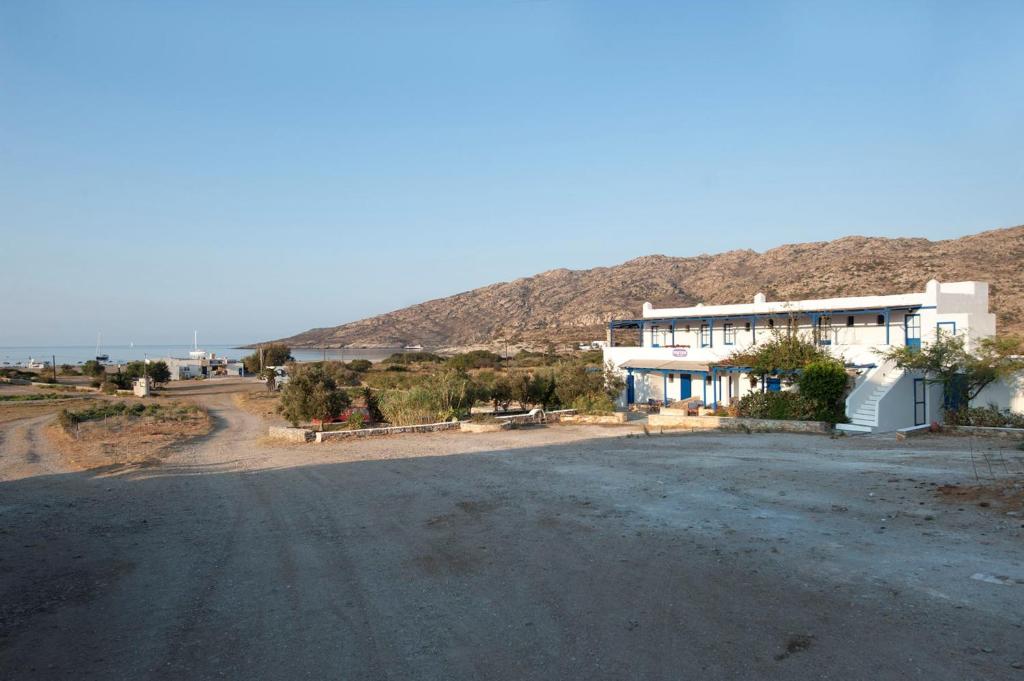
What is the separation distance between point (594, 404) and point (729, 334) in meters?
10.2

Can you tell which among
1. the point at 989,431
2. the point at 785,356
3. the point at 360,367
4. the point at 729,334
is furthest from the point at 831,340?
the point at 360,367

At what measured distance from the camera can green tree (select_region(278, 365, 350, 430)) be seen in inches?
1136

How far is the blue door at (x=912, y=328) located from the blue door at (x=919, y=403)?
8.77 ft

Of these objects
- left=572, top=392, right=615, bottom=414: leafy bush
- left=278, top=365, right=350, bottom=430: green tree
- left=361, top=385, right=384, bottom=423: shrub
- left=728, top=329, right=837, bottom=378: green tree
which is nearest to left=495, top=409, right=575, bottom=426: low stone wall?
left=572, top=392, right=615, bottom=414: leafy bush

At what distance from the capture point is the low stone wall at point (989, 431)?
791 inches

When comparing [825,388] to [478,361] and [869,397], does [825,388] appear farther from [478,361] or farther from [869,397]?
[478,361]

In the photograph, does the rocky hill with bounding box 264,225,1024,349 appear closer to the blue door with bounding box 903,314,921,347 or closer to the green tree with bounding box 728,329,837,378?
the blue door with bounding box 903,314,921,347

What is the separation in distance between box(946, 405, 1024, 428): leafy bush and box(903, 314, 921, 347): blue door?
4492mm

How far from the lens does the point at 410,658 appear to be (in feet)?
18.5

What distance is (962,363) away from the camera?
80.9 feet

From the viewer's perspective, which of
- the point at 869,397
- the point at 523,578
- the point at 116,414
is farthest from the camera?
the point at 116,414

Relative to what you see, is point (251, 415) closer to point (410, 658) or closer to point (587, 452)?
point (587, 452)

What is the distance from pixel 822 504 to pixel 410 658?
7568 mm

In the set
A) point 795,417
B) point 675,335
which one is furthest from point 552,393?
point 795,417
